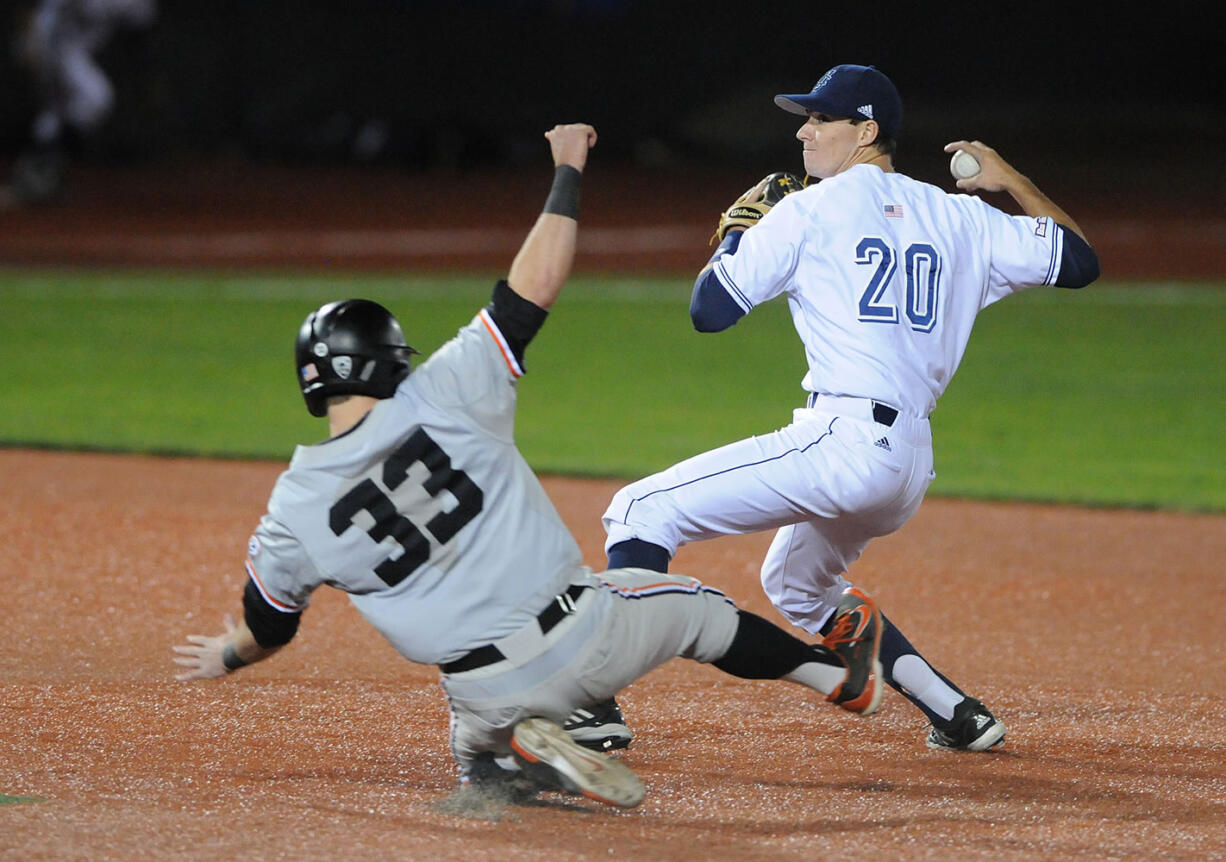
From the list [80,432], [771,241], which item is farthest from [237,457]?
[771,241]

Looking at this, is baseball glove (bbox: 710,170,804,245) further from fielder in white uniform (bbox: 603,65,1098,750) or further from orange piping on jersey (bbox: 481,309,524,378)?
orange piping on jersey (bbox: 481,309,524,378)

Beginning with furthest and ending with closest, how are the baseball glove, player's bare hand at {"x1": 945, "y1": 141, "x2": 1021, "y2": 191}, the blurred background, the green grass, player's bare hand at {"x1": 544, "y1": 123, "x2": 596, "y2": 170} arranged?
the blurred background, the green grass, player's bare hand at {"x1": 945, "y1": 141, "x2": 1021, "y2": 191}, the baseball glove, player's bare hand at {"x1": 544, "y1": 123, "x2": 596, "y2": 170}

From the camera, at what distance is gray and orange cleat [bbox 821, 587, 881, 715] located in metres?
3.99

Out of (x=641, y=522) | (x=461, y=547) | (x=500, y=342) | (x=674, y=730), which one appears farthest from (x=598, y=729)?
(x=500, y=342)

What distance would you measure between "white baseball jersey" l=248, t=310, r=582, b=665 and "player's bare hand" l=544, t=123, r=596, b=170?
0.55 meters

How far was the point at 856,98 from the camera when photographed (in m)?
4.23

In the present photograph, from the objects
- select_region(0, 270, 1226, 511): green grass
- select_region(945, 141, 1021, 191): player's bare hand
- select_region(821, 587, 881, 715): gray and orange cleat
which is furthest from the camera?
select_region(0, 270, 1226, 511): green grass

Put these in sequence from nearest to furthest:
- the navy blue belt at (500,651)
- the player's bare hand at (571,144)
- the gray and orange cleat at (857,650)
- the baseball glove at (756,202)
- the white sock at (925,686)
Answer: the navy blue belt at (500,651)
the player's bare hand at (571,144)
the gray and orange cleat at (857,650)
the baseball glove at (756,202)
the white sock at (925,686)

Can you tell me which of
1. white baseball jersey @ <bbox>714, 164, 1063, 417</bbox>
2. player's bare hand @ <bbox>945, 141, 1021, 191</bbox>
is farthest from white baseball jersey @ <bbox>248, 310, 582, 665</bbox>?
player's bare hand @ <bbox>945, 141, 1021, 191</bbox>

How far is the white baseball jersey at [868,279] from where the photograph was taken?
403 centimetres

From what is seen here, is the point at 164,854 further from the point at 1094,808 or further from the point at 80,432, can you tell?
the point at 80,432

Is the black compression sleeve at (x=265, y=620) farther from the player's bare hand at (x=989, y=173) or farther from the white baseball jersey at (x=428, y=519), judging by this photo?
the player's bare hand at (x=989, y=173)

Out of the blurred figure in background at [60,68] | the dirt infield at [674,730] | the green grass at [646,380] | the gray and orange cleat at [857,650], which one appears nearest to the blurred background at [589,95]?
the blurred figure in background at [60,68]

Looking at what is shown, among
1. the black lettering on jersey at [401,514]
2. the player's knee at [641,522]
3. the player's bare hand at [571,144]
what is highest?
the player's bare hand at [571,144]
